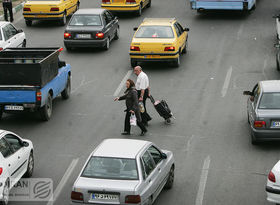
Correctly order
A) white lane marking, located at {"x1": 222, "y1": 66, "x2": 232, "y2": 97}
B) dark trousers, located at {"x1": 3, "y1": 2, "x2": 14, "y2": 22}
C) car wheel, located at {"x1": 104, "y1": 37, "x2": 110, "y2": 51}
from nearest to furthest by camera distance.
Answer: white lane marking, located at {"x1": 222, "y1": 66, "x2": 232, "y2": 97}, car wheel, located at {"x1": 104, "y1": 37, "x2": 110, "y2": 51}, dark trousers, located at {"x1": 3, "y1": 2, "x2": 14, "y2": 22}

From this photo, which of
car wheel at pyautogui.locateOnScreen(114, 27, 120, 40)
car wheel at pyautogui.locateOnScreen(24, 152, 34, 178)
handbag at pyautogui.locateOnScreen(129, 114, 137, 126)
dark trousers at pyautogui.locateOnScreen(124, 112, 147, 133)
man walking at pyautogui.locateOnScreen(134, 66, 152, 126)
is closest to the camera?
car wheel at pyautogui.locateOnScreen(24, 152, 34, 178)

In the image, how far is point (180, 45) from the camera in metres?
25.5

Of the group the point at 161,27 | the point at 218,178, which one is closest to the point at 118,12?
the point at 161,27

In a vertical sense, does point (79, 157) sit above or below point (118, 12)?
above

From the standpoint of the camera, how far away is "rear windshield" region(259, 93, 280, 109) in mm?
16984

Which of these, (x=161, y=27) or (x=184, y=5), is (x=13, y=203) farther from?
(x=184, y=5)

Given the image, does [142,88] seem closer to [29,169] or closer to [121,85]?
[121,85]

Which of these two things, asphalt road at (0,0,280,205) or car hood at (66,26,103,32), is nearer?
asphalt road at (0,0,280,205)

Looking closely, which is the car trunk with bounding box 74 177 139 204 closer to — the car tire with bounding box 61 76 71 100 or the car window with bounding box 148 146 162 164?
the car window with bounding box 148 146 162 164

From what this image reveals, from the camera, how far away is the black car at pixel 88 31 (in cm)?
2720

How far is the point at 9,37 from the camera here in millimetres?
25875

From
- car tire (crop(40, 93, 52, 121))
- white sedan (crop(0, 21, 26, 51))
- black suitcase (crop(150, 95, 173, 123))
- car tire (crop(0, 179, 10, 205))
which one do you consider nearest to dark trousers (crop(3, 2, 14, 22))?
white sedan (crop(0, 21, 26, 51))

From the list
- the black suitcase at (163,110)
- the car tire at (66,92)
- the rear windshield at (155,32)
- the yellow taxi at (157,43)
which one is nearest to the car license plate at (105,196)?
the black suitcase at (163,110)

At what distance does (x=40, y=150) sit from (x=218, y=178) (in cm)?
460
